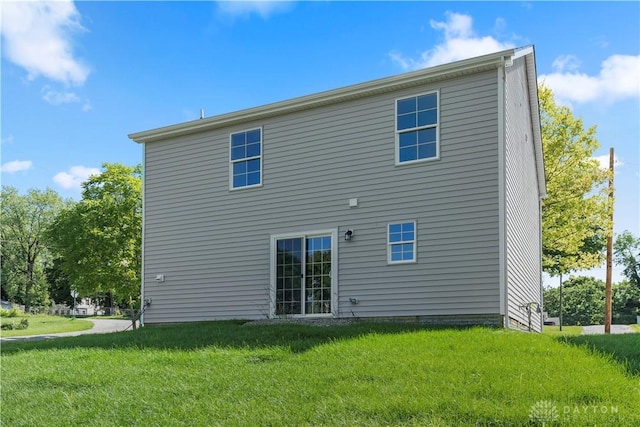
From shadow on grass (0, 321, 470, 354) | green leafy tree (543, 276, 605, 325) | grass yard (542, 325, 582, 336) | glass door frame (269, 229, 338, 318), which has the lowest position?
green leafy tree (543, 276, 605, 325)

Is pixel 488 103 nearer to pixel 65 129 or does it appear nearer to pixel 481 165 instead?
pixel 481 165

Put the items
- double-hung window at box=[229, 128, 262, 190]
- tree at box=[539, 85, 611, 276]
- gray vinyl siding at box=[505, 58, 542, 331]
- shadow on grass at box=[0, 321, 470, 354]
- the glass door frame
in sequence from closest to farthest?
shadow on grass at box=[0, 321, 470, 354], gray vinyl siding at box=[505, 58, 542, 331], the glass door frame, double-hung window at box=[229, 128, 262, 190], tree at box=[539, 85, 611, 276]

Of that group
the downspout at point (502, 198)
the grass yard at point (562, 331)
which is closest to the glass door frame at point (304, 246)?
the downspout at point (502, 198)

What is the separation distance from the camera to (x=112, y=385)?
6.85 meters

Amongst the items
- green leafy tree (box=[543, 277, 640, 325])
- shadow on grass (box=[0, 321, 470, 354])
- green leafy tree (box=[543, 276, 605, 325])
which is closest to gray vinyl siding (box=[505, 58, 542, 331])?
shadow on grass (box=[0, 321, 470, 354])

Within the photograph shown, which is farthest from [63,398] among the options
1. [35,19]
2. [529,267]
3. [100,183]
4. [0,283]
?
[0,283]

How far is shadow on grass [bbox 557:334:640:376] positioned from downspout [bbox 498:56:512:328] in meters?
1.70

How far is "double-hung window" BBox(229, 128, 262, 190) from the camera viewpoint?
13227 millimetres

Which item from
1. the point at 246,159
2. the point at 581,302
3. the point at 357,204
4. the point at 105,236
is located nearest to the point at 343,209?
the point at 357,204

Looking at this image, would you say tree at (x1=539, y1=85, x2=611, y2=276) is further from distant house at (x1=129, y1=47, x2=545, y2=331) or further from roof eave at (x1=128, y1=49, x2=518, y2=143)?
roof eave at (x1=128, y1=49, x2=518, y2=143)

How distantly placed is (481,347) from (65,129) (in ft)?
A: 51.9

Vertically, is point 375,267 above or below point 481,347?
above

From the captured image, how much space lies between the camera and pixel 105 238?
22359mm

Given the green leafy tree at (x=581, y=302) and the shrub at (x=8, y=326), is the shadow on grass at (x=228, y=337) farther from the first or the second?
the green leafy tree at (x=581, y=302)
